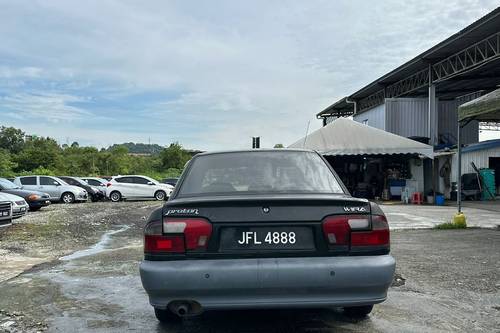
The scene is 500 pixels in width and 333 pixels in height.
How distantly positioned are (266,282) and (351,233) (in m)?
0.72

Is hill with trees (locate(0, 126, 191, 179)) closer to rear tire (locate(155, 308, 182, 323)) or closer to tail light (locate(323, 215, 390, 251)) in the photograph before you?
rear tire (locate(155, 308, 182, 323))

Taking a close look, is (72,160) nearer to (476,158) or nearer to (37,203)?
(37,203)

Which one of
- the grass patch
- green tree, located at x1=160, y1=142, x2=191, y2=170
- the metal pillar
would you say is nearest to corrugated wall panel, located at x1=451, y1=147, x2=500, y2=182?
the metal pillar

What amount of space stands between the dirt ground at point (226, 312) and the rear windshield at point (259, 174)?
120 centimetres

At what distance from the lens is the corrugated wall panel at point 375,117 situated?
33.6 m

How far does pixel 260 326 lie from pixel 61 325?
5.87 ft

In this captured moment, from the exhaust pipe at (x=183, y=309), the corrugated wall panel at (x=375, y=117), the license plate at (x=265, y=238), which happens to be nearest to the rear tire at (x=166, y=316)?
the exhaust pipe at (x=183, y=309)

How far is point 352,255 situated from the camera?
12.0 feet

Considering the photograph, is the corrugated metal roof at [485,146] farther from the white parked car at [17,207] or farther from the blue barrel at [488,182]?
the white parked car at [17,207]

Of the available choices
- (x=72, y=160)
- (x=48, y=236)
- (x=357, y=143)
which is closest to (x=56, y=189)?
(x=48, y=236)

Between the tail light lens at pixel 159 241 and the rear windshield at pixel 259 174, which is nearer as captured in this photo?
the tail light lens at pixel 159 241

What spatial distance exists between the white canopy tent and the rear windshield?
16009mm

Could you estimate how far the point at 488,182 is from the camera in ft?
79.5

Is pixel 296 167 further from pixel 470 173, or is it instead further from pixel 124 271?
pixel 470 173
